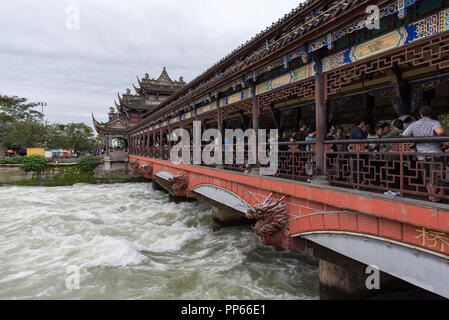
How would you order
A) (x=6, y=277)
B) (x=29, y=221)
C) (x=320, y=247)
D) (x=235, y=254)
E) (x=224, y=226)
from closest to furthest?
(x=320, y=247) < (x=6, y=277) < (x=235, y=254) < (x=224, y=226) < (x=29, y=221)

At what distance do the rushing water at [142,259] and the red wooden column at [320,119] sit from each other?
128 inches

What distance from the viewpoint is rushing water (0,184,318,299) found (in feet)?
21.2

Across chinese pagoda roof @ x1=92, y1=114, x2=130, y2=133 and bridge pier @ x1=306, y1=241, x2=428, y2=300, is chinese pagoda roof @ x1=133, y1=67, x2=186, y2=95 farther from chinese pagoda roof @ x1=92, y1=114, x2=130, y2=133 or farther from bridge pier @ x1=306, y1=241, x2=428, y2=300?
bridge pier @ x1=306, y1=241, x2=428, y2=300

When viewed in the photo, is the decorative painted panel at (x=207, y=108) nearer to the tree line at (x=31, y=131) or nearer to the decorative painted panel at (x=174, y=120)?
the decorative painted panel at (x=174, y=120)

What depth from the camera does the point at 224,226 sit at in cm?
1110

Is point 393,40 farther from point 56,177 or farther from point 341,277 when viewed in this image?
point 56,177

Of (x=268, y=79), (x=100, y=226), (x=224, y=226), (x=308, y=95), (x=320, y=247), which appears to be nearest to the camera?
(x=320, y=247)

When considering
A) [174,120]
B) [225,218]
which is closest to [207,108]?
[225,218]

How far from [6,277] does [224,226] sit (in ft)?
23.1

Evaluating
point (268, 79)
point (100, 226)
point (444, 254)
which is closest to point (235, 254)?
point (268, 79)

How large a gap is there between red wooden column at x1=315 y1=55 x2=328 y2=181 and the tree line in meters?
39.4

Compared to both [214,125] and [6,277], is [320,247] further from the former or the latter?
[214,125]

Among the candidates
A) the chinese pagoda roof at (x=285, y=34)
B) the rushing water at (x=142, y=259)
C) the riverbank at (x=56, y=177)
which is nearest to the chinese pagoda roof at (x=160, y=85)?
the riverbank at (x=56, y=177)

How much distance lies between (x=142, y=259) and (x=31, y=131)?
35.1m
